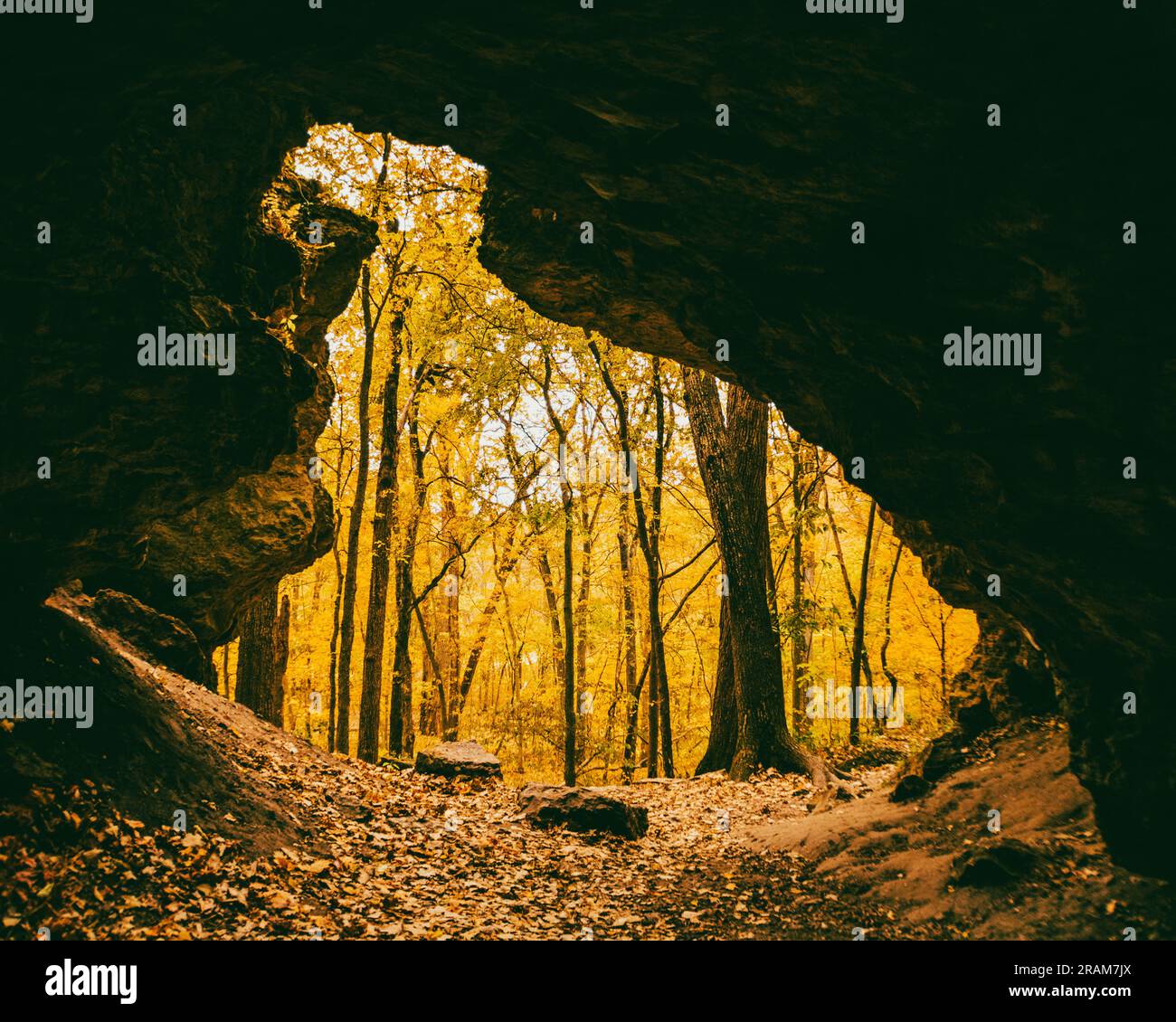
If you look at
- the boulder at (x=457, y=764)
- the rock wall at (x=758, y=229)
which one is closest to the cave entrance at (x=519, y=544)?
the boulder at (x=457, y=764)

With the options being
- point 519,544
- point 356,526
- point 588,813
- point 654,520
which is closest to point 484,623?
point 519,544

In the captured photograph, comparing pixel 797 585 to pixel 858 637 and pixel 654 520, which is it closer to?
pixel 858 637

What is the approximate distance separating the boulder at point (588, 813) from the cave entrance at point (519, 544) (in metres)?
4.12

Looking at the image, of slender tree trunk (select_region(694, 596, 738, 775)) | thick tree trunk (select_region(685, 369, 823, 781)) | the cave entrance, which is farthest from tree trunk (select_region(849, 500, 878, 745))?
slender tree trunk (select_region(694, 596, 738, 775))

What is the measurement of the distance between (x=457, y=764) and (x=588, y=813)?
351 cm

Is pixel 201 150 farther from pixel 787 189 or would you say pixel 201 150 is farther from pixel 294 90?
pixel 787 189

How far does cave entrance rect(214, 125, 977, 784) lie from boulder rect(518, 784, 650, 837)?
162 inches

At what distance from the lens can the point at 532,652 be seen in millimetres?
29484

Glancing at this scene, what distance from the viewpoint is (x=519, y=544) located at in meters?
20.9

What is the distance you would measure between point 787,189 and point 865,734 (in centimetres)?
1669

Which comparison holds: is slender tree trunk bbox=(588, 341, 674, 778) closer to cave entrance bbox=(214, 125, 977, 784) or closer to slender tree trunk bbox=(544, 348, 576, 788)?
cave entrance bbox=(214, 125, 977, 784)

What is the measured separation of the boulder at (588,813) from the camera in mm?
8578

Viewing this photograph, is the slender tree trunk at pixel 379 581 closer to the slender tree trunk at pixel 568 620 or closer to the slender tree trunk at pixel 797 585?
the slender tree trunk at pixel 568 620

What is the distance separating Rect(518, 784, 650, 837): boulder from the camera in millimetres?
8578
